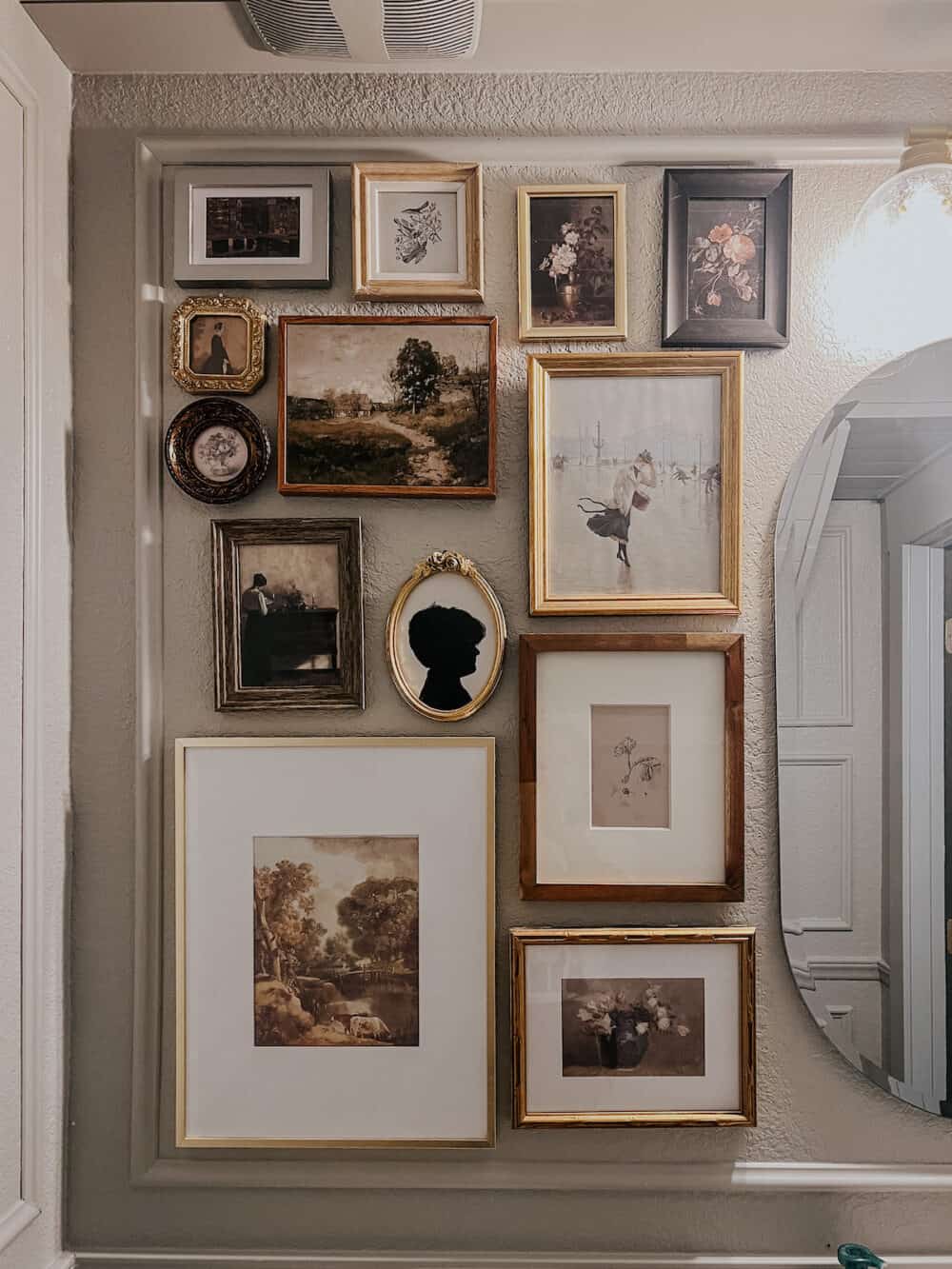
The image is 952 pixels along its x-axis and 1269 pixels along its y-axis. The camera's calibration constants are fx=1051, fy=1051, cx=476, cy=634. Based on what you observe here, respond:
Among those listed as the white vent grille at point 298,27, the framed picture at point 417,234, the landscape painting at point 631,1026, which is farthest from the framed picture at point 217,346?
the landscape painting at point 631,1026

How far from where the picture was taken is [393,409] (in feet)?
4.66

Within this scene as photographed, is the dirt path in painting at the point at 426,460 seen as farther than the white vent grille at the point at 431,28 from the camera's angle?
Yes

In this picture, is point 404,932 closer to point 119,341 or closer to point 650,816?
point 650,816

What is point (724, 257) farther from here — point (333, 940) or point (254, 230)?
point (333, 940)

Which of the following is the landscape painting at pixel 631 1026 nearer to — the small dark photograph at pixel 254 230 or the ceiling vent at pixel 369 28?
the small dark photograph at pixel 254 230

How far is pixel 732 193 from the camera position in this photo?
1.42 meters

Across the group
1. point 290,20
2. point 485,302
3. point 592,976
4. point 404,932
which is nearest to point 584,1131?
point 592,976

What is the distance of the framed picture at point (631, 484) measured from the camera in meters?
1.42

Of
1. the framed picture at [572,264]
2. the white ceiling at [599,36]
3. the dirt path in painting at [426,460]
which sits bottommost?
the dirt path in painting at [426,460]

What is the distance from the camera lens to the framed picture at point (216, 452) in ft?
4.65

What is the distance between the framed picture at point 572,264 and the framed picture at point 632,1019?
82 cm

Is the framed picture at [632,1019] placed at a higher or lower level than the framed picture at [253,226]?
lower

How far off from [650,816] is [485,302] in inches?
29.0

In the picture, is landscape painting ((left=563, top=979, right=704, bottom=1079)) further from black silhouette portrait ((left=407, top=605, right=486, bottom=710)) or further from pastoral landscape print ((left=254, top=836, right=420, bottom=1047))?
black silhouette portrait ((left=407, top=605, right=486, bottom=710))
